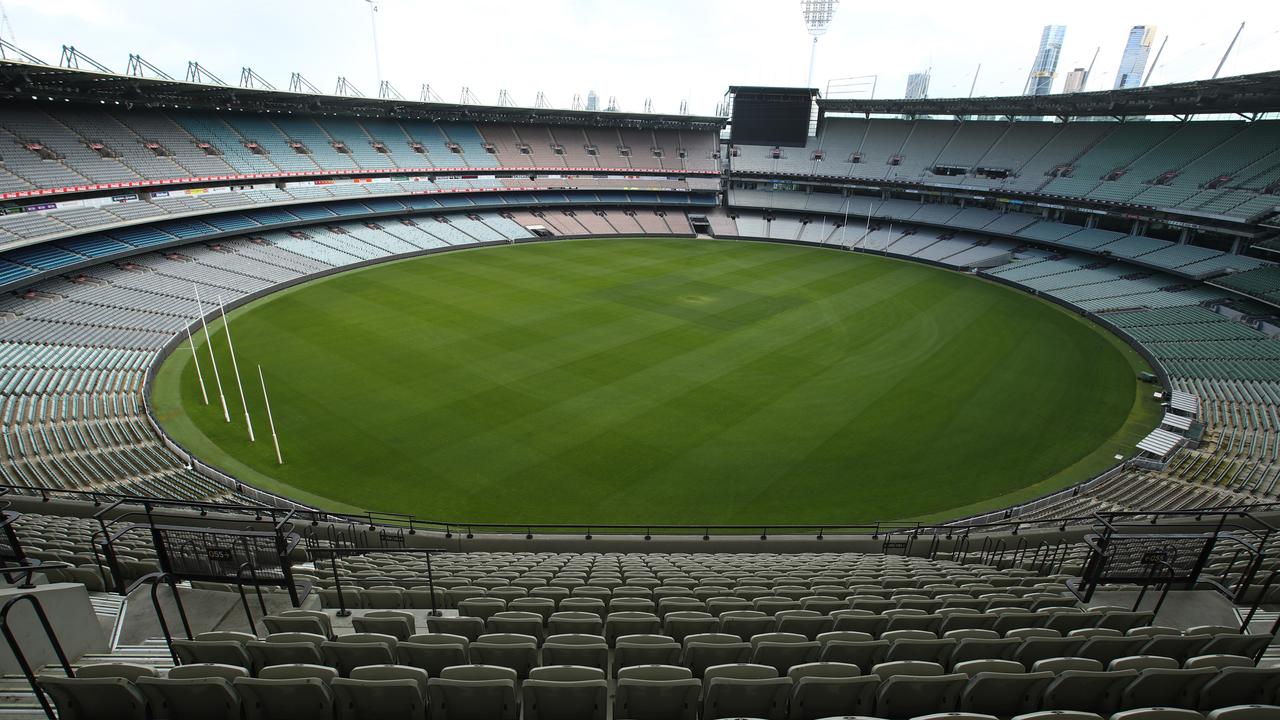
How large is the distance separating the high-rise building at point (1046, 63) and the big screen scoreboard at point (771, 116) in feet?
77.5

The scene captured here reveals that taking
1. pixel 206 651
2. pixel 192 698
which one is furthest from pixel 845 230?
pixel 192 698

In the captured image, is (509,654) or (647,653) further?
(647,653)

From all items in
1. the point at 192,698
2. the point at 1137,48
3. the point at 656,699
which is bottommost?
the point at 656,699

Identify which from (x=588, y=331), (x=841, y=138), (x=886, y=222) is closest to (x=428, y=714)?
(x=588, y=331)

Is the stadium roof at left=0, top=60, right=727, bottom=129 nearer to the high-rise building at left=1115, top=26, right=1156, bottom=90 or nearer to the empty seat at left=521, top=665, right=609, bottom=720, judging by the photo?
the empty seat at left=521, top=665, right=609, bottom=720

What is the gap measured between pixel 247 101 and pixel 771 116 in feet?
184

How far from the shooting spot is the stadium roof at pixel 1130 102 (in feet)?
131

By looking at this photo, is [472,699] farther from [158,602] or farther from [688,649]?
[158,602]

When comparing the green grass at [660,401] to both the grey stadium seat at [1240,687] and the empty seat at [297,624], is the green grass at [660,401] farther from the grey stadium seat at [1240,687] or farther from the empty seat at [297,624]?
the grey stadium seat at [1240,687]

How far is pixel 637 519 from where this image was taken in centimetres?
1942

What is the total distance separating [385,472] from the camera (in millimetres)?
21562

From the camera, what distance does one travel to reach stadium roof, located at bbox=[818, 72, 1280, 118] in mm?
39781

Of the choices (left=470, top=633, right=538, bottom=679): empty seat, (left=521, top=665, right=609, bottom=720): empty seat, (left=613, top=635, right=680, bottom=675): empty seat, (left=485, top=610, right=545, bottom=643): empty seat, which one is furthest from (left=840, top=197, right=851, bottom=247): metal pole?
(left=521, top=665, right=609, bottom=720): empty seat

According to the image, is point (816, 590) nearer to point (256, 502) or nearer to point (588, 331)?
point (256, 502)
